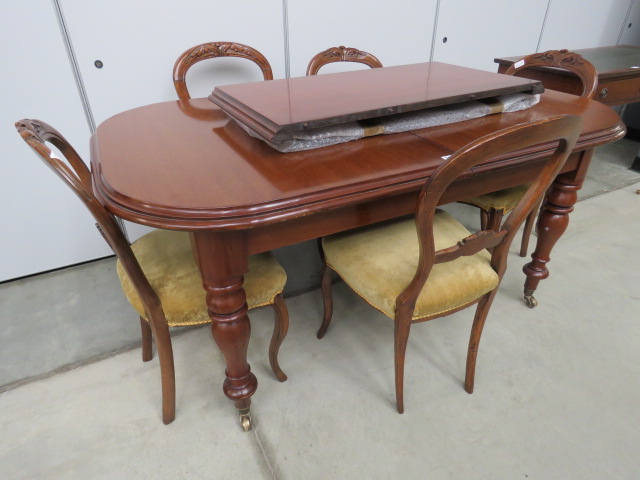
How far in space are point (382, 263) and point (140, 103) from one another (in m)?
1.38

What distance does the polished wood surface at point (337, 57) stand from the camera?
1819 mm

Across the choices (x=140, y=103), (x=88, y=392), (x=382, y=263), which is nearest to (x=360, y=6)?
(x=140, y=103)

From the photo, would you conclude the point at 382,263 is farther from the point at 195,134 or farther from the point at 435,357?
the point at 195,134

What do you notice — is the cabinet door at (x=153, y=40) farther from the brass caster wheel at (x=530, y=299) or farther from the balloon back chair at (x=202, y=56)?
the brass caster wheel at (x=530, y=299)

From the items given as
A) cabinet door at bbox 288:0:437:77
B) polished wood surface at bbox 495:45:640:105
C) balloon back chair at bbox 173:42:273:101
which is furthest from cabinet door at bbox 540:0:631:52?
balloon back chair at bbox 173:42:273:101

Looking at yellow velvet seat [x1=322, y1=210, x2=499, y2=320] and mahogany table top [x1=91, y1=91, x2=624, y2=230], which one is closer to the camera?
mahogany table top [x1=91, y1=91, x2=624, y2=230]

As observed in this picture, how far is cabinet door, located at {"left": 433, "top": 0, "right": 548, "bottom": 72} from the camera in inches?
96.7

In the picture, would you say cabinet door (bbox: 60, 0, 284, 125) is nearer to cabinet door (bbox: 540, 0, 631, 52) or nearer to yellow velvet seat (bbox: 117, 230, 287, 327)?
yellow velvet seat (bbox: 117, 230, 287, 327)

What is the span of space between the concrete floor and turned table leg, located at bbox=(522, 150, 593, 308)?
163 mm

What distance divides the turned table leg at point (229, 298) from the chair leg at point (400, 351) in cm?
40

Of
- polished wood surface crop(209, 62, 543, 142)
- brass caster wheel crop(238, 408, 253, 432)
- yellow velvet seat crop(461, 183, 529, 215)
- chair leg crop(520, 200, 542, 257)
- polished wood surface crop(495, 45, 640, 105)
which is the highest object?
polished wood surface crop(209, 62, 543, 142)

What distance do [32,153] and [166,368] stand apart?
1207mm

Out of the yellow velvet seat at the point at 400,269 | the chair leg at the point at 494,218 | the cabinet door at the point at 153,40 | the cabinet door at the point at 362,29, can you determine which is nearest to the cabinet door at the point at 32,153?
the cabinet door at the point at 153,40

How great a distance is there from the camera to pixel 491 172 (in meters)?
1.09
